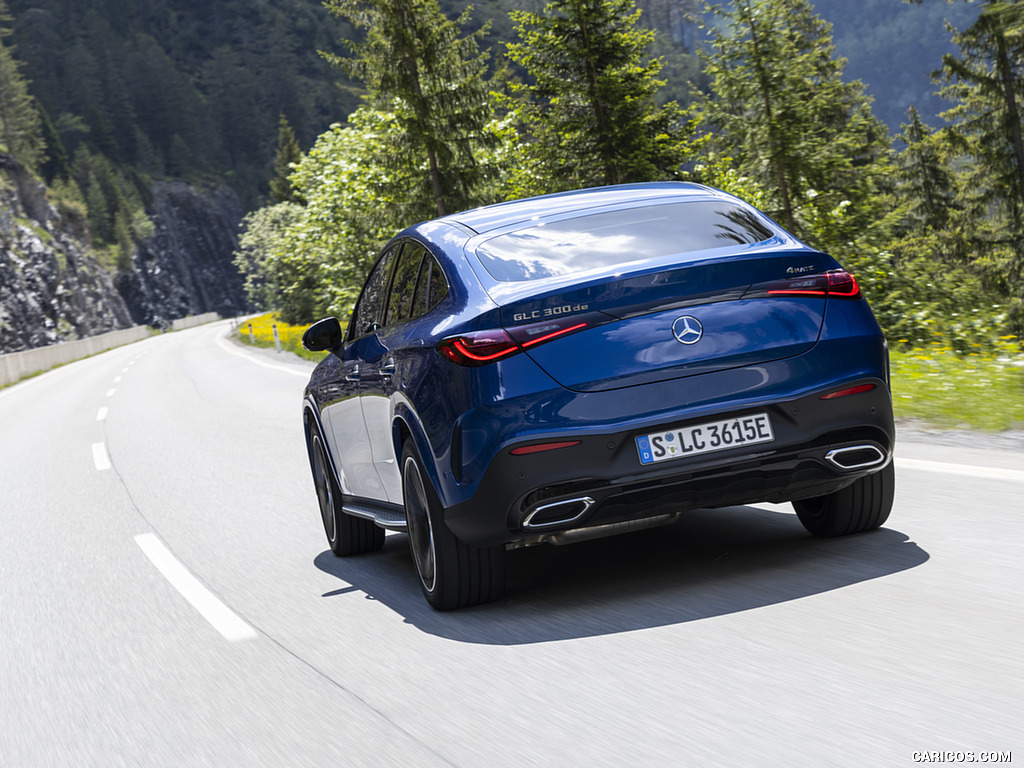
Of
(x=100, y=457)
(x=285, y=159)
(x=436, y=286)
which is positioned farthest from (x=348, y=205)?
(x=285, y=159)

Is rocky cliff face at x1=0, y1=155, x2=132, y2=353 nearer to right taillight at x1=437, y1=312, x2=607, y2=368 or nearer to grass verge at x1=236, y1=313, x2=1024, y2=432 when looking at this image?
grass verge at x1=236, y1=313, x2=1024, y2=432

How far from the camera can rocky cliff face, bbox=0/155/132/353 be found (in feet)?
224

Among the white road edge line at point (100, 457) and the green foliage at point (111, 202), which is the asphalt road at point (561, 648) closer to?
the white road edge line at point (100, 457)

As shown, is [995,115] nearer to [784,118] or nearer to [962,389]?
[784,118]

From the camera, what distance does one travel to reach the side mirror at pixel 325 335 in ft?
20.3

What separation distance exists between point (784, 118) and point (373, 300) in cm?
1691

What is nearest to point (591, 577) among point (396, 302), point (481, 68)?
point (396, 302)

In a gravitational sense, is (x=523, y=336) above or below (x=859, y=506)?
above

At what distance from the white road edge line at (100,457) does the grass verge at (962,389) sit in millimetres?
8150

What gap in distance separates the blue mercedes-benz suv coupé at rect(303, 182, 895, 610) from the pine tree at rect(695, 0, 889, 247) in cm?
1680

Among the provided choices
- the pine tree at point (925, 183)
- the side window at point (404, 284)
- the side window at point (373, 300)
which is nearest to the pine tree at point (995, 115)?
the pine tree at point (925, 183)

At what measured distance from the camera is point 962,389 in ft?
29.1

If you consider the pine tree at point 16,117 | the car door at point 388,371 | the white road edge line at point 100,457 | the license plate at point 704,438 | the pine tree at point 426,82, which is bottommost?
the white road edge line at point 100,457

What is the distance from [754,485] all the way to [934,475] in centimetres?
247
